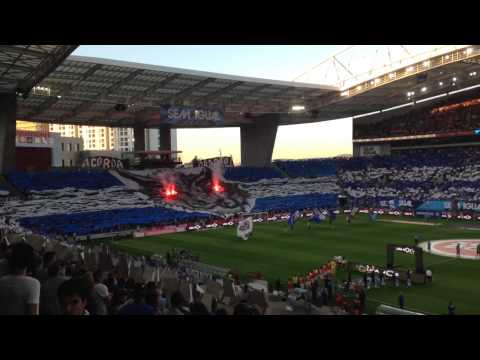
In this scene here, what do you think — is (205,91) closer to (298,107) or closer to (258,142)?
(298,107)

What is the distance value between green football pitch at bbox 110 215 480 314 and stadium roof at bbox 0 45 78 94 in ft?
48.1

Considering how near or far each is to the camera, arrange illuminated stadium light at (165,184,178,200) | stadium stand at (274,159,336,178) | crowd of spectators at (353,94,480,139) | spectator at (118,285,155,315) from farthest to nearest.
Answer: stadium stand at (274,159,336,178), crowd of spectators at (353,94,480,139), illuminated stadium light at (165,184,178,200), spectator at (118,285,155,315)

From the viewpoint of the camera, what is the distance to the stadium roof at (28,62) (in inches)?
1080

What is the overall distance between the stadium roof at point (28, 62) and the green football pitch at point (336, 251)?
14.7 m

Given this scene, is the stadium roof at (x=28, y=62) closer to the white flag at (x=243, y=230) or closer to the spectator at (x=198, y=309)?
the white flag at (x=243, y=230)

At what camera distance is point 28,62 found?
3177 cm

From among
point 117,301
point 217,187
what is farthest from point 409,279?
point 217,187

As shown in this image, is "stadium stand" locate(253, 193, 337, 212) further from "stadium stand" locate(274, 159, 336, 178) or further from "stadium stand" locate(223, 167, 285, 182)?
"stadium stand" locate(274, 159, 336, 178)

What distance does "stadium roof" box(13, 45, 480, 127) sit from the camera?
4703 cm

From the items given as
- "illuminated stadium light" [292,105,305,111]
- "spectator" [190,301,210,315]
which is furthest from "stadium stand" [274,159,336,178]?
"spectator" [190,301,210,315]

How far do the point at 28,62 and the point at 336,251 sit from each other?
25.0 m
